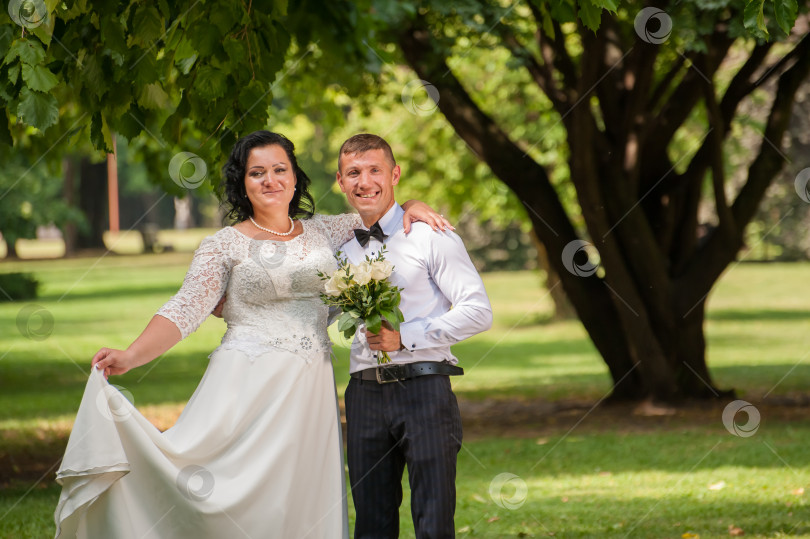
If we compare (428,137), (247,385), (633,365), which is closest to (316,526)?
(247,385)

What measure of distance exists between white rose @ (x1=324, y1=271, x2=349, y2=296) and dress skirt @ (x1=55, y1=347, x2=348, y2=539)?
1.26 feet

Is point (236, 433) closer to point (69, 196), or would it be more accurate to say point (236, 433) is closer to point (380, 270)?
point (380, 270)

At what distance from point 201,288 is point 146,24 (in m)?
1.63

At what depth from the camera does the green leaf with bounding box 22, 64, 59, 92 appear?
16.3 feet

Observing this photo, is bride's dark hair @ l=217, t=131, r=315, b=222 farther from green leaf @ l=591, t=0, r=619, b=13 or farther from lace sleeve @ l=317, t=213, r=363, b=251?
green leaf @ l=591, t=0, r=619, b=13

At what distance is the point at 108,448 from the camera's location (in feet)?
15.7

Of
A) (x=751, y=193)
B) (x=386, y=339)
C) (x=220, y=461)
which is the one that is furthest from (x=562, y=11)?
(x=751, y=193)

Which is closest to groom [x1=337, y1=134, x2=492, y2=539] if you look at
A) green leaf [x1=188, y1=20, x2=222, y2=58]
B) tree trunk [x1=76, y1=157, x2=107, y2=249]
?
green leaf [x1=188, y1=20, x2=222, y2=58]

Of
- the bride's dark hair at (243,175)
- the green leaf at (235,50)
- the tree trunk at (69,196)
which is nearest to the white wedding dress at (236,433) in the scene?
the bride's dark hair at (243,175)

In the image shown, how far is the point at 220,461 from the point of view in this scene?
497 centimetres

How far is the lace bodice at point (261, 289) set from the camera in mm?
5082

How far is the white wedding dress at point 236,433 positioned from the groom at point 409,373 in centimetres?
19

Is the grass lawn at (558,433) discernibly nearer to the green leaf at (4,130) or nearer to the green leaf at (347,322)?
the green leaf at (347,322)

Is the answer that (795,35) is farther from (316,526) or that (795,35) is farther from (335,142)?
(335,142)
